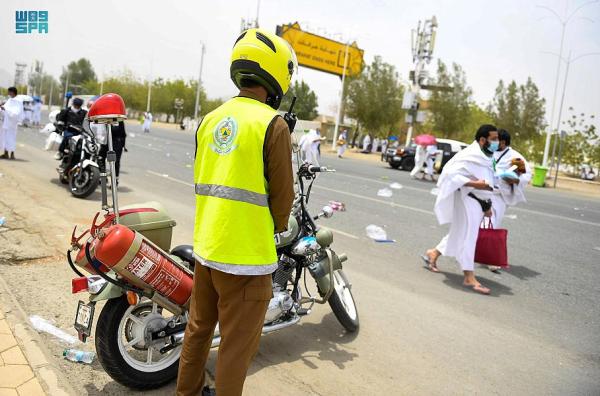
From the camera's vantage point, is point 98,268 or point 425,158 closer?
point 98,268

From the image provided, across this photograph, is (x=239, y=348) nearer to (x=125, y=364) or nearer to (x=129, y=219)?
(x=125, y=364)

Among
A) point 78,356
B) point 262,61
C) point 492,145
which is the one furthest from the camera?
point 492,145

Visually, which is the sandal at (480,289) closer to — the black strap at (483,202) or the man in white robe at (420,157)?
the black strap at (483,202)

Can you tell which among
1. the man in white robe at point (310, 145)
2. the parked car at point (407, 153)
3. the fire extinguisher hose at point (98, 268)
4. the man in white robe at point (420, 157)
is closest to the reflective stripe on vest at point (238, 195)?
the fire extinguisher hose at point (98, 268)

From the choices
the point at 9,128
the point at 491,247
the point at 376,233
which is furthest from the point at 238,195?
the point at 9,128

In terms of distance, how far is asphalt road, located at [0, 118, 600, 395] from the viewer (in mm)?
3572

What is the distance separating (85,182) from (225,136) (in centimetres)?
733

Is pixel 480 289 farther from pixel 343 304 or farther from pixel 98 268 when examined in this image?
pixel 98 268

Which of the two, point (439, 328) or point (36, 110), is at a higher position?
point (36, 110)

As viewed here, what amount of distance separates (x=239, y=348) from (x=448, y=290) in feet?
13.3

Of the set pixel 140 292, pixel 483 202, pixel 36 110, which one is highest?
pixel 36 110

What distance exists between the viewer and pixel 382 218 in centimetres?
984

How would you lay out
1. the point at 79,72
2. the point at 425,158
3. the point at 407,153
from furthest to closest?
the point at 79,72, the point at 407,153, the point at 425,158

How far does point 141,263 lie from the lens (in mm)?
2717
